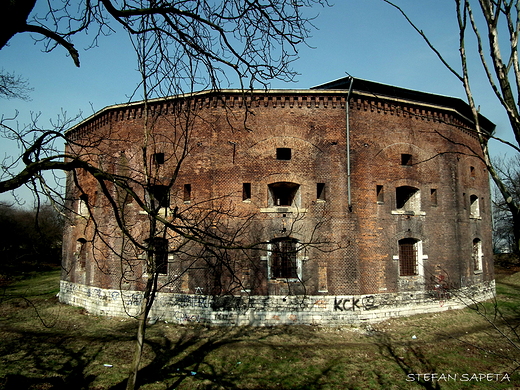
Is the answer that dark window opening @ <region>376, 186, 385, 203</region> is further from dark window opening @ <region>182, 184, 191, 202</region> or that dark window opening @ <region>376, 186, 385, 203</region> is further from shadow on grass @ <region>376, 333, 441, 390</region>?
dark window opening @ <region>182, 184, 191, 202</region>

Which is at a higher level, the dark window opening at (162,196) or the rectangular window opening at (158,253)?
the dark window opening at (162,196)

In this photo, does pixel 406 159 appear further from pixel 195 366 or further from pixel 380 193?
pixel 195 366

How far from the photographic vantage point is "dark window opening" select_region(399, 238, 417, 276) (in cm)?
1348

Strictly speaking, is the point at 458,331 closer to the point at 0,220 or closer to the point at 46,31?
the point at 46,31

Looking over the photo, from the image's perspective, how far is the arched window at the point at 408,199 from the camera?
13992mm

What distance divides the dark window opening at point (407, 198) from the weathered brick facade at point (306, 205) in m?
0.04

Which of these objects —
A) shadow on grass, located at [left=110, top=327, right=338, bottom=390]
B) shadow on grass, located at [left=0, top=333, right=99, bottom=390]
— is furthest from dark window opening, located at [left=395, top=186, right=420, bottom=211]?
shadow on grass, located at [left=0, top=333, right=99, bottom=390]

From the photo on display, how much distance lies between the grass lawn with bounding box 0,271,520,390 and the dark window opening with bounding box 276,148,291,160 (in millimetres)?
5981

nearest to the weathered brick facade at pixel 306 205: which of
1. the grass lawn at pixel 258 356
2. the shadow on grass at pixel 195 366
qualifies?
the grass lawn at pixel 258 356

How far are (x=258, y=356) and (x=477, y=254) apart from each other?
12577 mm

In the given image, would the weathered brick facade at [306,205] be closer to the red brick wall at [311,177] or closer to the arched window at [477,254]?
the red brick wall at [311,177]

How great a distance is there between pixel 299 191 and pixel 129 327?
746cm

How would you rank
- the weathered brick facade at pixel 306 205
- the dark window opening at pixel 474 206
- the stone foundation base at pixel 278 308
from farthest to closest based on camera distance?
the dark window opening at pixel 474 206
the weathered brick facade at pixel 306 205
the stone foundation base at pixel 278 308

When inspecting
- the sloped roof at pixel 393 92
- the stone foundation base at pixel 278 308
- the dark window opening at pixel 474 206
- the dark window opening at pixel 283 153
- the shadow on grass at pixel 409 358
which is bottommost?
the shadow on grass at pixel 409 358
